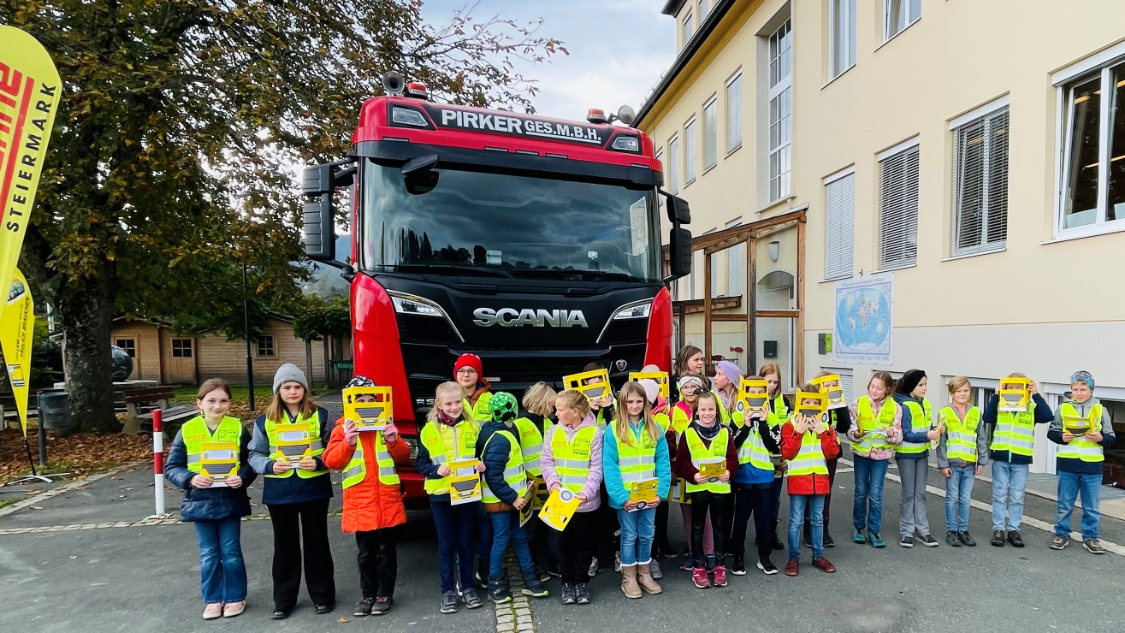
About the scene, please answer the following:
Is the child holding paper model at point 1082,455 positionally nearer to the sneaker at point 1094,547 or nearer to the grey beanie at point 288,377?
the sneaker at point 1094,547

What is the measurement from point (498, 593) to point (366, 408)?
4.99ft

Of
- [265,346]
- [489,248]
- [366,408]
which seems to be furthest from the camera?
[265,346]

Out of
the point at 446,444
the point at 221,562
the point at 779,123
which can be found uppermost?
the point at 779,123

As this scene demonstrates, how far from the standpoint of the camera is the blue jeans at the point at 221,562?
157 inches

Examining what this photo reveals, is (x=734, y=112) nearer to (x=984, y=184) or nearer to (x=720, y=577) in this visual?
(x=984, y=184)

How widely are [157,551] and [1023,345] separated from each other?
921cm

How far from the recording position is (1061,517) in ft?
16.5

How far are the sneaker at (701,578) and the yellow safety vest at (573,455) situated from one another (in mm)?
1104

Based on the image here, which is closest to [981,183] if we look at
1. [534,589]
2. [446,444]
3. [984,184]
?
[984,184]

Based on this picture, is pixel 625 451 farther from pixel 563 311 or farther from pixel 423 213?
pixel 423 213

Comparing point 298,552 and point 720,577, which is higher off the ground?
point 298,552

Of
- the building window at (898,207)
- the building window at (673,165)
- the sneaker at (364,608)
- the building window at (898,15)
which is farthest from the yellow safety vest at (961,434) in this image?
the building window at (673,165)

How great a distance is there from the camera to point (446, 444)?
13.2 ft

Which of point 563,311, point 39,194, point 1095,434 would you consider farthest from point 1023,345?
point 39,194
